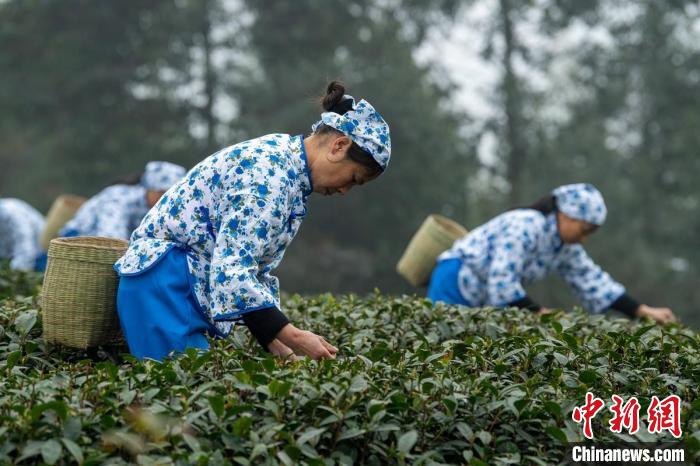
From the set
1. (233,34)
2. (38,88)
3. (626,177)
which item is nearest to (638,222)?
(626,177)

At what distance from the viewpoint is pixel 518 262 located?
16.6ft

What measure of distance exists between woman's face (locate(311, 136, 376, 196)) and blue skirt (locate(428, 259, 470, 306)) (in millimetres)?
2543

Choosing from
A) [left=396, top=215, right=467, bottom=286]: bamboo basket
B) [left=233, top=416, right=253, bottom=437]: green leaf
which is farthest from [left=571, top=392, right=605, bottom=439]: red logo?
[left=396, top=215, right=467, bottom=286]: bamboo basket

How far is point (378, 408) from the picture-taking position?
225 centimetres

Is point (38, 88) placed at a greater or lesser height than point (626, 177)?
greater

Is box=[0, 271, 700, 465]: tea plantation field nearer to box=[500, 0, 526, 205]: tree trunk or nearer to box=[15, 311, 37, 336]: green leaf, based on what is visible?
box=[15, 311, 37, 336]: green leaf

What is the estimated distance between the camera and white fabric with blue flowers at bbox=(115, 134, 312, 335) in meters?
2.77

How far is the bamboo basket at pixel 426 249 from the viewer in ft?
19.7

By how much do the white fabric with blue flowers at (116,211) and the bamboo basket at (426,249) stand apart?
1877 millimetres

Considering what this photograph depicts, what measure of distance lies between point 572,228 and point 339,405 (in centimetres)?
327

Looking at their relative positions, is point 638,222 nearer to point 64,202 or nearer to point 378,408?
point 64,202

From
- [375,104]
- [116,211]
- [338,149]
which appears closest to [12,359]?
[338,149]

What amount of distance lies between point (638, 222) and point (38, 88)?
12531 mm

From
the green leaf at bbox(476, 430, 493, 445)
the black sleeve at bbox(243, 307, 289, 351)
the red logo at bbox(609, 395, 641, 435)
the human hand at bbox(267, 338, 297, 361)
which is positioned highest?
the black sleeve at bbox(243, 307, 289, 351)
